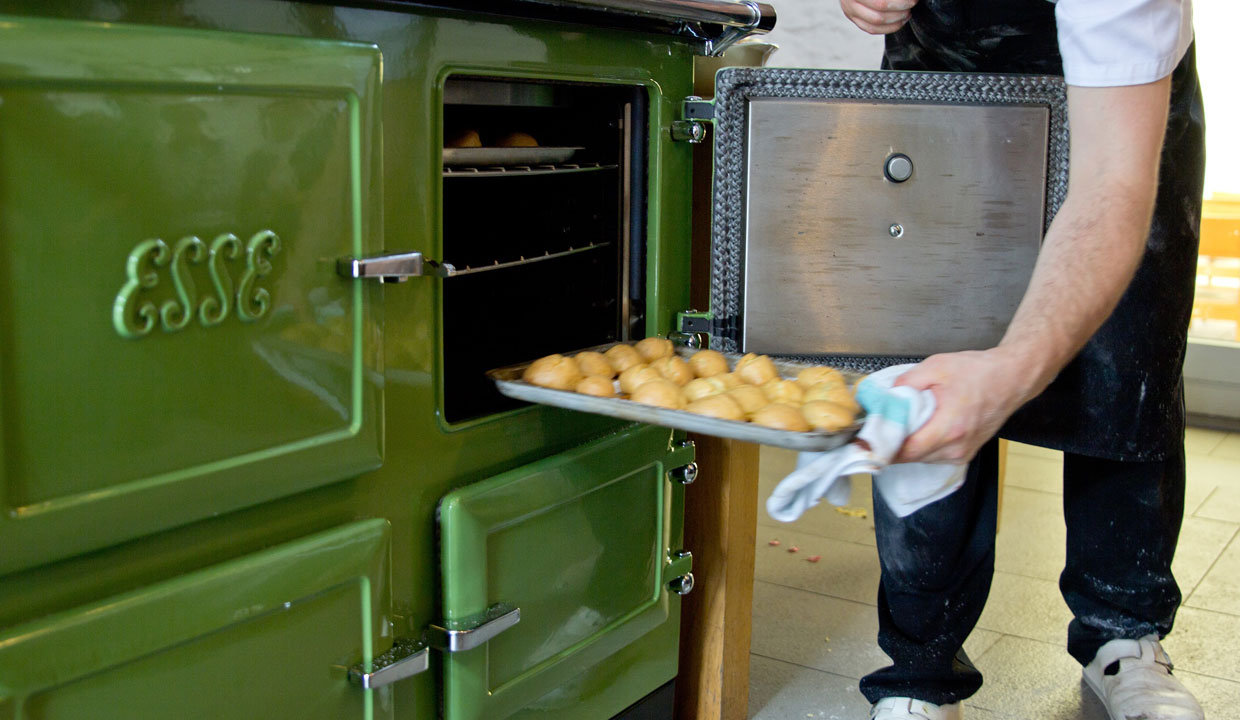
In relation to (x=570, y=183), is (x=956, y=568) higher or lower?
lower

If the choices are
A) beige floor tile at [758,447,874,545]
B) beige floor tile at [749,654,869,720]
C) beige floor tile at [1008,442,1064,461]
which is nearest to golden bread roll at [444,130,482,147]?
beige floor tile at [749,654,869,720]

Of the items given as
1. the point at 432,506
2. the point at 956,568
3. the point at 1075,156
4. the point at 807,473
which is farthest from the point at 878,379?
the point at 956,568

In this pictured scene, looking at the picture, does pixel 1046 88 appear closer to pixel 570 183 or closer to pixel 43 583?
pixel 570 183

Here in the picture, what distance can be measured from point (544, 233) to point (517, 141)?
0.54 feet

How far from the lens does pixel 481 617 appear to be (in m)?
1.26

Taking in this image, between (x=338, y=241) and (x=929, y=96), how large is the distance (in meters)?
0.83

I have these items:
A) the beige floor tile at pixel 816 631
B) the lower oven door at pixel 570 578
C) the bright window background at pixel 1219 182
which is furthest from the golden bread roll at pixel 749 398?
the bright window background at pixel 1219 182

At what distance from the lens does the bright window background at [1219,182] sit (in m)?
3.79

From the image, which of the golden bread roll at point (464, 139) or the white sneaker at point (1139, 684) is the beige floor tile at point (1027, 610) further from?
the golden bread roll at point (464, 139)

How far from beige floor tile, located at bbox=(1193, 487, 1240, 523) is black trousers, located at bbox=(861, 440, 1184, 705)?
1.25 meters

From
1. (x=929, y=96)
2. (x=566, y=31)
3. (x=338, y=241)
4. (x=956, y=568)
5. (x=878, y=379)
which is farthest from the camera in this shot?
(x=956, y=568)

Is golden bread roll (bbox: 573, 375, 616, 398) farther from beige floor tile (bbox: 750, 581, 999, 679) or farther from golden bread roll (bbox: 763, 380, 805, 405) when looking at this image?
beige floor tile (bbox: 750, 581, 999, 679)

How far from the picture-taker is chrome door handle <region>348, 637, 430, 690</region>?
3.75 feet

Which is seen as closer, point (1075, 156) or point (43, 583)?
point (43, 583)
